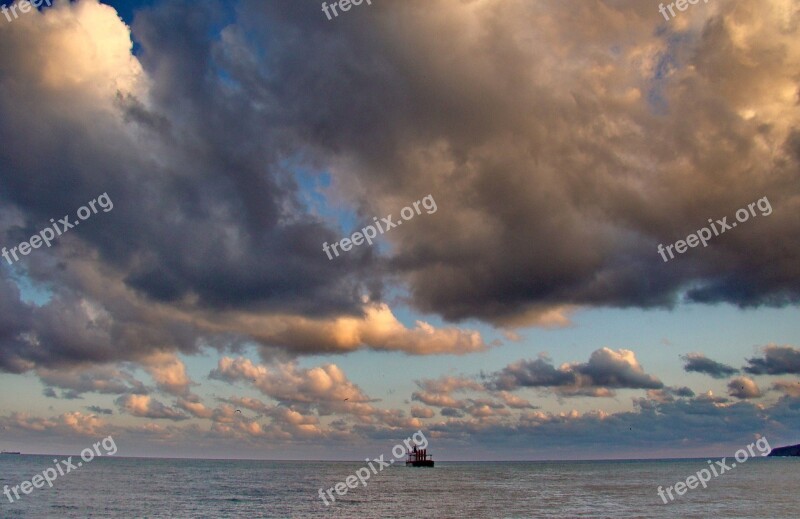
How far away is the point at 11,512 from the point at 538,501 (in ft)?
217

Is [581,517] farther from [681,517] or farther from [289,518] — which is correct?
[289,518]

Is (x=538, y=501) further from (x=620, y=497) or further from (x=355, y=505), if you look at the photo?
(x=355, y=505)

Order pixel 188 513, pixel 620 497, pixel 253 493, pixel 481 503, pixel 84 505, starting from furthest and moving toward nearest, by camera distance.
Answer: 1. pixel 253 493
2. pixel 620 497
3. pixel 481 503
4. pixel 84 505
5. pixel 188 513

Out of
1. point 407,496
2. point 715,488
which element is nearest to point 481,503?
point 407,496

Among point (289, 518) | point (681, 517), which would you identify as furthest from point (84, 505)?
point (681, 517)

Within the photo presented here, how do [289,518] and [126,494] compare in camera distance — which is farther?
[126,494]

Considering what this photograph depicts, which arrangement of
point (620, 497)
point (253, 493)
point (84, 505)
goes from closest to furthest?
point (84, 505) → point (620, 497) → point (253, 493)

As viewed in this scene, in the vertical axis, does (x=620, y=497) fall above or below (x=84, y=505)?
below

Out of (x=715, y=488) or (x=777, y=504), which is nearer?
(x=777, y=504)

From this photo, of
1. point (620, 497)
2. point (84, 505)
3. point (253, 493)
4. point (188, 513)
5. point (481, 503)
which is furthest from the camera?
point (253, 493)

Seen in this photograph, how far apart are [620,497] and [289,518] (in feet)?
178

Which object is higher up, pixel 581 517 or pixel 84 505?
pixel 84 505

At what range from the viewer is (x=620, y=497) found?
97.1 m

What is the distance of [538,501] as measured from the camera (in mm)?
90250
